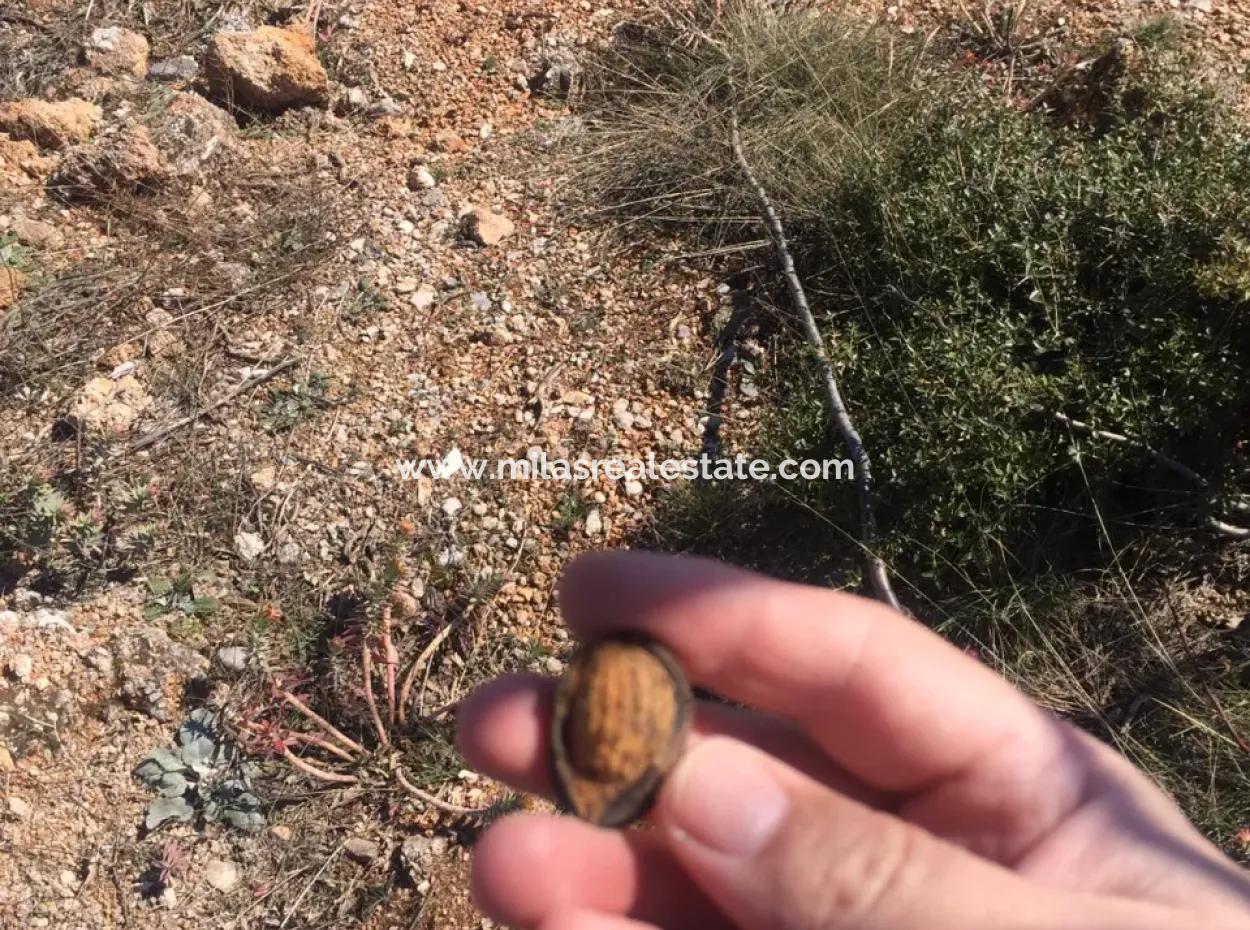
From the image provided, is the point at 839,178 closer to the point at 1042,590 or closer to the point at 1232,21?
the point at 1042,590

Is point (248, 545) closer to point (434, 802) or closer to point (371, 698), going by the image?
point (371, 698)

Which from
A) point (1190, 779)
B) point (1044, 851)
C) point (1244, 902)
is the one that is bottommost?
point (1190, 779)

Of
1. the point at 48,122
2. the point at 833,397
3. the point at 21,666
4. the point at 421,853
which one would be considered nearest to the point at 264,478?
the point at 21,666

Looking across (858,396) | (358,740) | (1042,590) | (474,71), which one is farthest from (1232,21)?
(358,740)

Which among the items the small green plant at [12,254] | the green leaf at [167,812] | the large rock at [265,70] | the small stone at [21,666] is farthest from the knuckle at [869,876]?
the large rock at [265,70]

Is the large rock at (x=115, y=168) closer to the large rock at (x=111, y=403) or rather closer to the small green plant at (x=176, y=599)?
the large rock at (x=111, y=403)

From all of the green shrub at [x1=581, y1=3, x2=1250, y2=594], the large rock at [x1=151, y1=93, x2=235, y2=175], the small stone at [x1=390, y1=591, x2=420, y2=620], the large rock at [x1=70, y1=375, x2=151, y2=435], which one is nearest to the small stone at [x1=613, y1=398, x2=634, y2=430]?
the green shrub at [x1=581, y1=3, x2=1250, y2=594]
